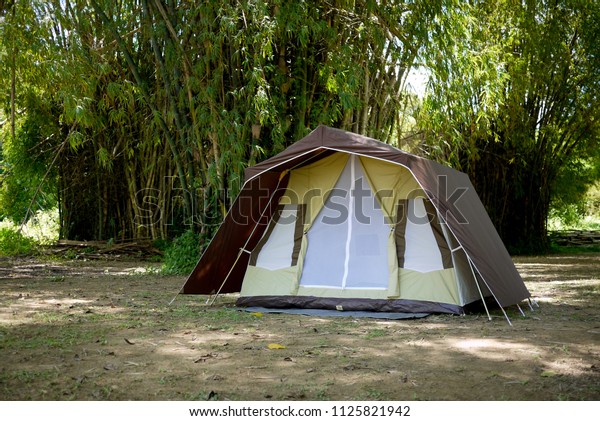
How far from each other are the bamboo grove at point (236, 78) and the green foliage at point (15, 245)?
114 cm

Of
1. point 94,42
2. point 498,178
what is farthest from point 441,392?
point 498,178

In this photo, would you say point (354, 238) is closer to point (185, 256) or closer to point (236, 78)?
point (236, 78)

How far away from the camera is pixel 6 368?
3.14 meters

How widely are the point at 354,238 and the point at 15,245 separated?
7.40 metres

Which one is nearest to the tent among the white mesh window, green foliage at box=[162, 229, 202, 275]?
the white mesh window

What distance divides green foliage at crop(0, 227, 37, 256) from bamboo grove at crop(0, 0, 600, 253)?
1.14m

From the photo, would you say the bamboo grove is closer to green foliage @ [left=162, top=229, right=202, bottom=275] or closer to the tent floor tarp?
green foliage @ [left=162, top=229, right=202, bottom=275]

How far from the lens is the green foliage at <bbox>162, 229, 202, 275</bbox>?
7836mm

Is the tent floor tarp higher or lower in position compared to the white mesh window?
lower

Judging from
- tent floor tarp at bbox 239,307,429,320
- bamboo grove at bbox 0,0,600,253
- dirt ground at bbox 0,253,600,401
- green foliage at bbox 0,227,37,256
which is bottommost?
dirt ground at bbox 0,253,600,401

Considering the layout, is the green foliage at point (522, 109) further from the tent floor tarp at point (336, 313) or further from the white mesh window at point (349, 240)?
the tent floor tarp at point (336, 313)

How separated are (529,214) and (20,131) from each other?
8.72 metres

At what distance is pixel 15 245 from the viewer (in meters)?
10.8

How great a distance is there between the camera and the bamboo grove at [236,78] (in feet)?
22.6
